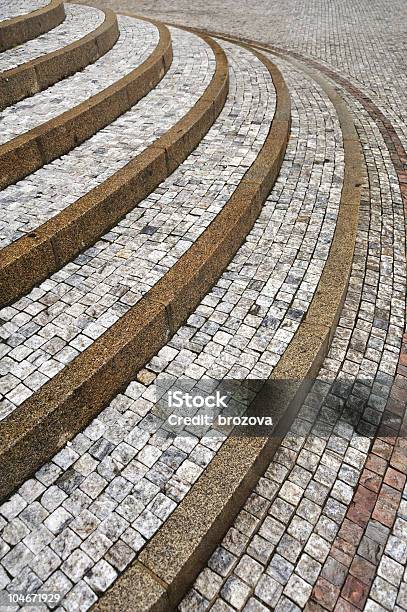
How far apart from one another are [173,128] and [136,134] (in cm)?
59

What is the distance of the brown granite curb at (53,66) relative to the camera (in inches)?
294

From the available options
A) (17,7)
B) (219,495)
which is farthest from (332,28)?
(219,495)

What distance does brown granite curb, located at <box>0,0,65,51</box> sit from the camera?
8.82m

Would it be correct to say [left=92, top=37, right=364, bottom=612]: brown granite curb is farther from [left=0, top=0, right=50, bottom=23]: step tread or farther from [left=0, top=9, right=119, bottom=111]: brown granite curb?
[left=0, top=0, right=50, bottom=23]: step tread

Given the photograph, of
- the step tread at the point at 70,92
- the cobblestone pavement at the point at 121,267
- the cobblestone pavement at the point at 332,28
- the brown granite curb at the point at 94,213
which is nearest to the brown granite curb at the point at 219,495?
the cobblestone pavement at the point at 121,267

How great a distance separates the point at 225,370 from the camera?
4.52 metres

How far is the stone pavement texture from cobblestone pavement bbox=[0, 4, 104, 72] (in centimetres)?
37

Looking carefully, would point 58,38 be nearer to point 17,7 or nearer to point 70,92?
point 17,7

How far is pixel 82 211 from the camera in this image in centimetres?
539

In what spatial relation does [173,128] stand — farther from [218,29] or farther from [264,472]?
[218,29]

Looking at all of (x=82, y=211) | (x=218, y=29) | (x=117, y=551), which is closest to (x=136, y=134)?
(x=82, y=211)

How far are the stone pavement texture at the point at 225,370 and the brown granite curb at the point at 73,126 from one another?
7.1 inches

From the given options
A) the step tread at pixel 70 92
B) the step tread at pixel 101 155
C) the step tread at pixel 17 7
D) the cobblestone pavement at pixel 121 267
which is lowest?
the cobblestone pavement at pixel 121 267

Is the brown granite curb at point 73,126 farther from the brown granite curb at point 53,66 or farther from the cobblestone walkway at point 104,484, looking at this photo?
the cobblestone walkway at point 104,484
